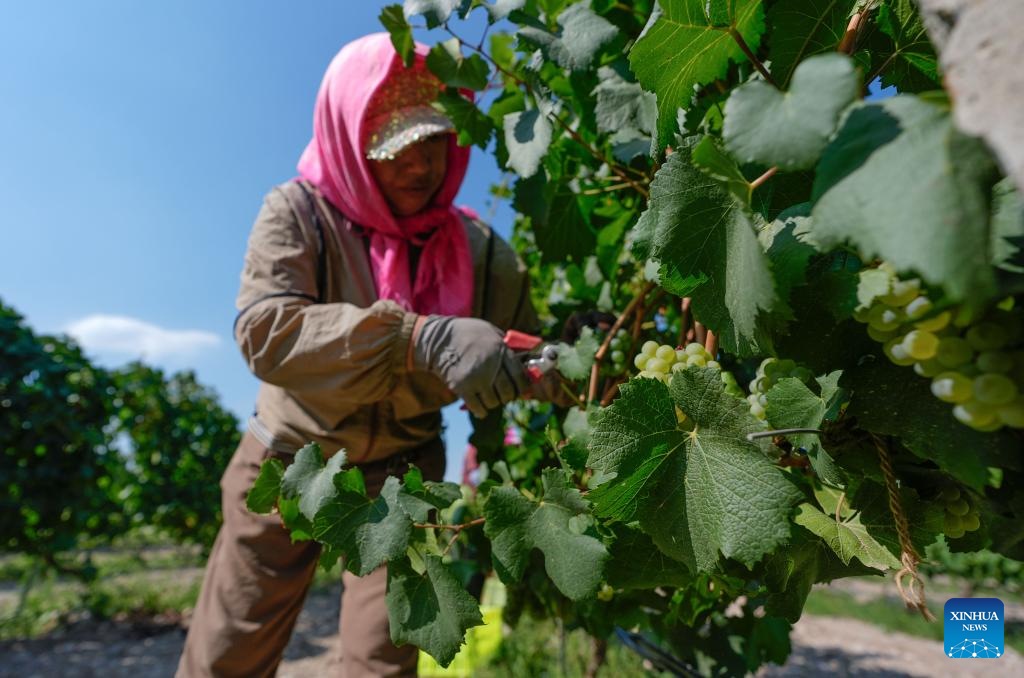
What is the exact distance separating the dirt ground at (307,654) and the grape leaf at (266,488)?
458 cm

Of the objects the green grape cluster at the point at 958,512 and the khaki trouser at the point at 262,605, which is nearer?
the green grape cluster at the point at 958,512

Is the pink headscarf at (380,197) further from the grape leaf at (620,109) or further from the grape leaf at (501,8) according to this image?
the grape leaf at (620,109)

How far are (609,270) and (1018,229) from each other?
3.73 feet

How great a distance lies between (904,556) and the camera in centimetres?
56

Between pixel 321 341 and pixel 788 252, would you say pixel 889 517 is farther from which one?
pixel 321 341

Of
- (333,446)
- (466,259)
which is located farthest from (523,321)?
(333,446)

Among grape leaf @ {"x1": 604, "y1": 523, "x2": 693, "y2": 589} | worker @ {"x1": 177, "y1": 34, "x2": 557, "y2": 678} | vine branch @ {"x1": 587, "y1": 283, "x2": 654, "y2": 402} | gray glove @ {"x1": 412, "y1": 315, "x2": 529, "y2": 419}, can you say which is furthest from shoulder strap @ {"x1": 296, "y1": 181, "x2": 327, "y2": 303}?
grape leaf @ {"x1": 604, "y1": 523, "x2": 693, "y2": 589}

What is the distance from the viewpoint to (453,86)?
1404 mm

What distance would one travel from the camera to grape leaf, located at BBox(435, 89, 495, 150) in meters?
1.40

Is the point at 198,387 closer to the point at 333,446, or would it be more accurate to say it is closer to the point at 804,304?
the point at 333,446

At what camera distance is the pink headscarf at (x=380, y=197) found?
1.84 metres

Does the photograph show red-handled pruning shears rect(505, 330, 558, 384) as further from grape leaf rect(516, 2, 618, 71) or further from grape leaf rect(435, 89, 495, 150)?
grape leaf rect(516, 2, 618, 71)

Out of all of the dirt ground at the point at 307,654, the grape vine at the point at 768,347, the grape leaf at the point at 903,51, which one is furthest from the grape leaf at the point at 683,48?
the dirt ground at the point at 307,654

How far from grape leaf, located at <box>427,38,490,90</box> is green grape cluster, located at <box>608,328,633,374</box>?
690 millimetres
